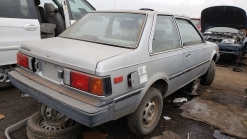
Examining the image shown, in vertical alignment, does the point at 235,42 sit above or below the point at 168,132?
above

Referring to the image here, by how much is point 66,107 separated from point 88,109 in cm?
24

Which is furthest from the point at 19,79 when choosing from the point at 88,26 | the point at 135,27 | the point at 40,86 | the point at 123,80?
the point at 135,27

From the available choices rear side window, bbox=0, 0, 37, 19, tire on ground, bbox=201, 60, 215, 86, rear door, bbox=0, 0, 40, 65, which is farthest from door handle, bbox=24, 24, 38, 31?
tire on ground, bbox=201, 60, 215, 86

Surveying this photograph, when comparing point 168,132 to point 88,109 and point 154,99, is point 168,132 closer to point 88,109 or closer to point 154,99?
point 154,99

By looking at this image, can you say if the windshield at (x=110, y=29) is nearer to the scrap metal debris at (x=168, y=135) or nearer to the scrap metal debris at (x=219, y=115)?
the scrap metal debris at (x=168, y=135)

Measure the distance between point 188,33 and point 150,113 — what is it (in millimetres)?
1713

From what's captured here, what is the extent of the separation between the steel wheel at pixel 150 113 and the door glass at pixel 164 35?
2.32ft

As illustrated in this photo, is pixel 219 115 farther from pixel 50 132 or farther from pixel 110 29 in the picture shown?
pixel 50 132

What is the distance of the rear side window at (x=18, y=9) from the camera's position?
11.0ft

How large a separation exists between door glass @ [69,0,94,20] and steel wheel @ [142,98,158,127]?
8.53 ft

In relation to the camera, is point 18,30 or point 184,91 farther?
point 184,91

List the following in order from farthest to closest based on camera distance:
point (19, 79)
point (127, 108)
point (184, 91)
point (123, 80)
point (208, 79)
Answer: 1. point (208, 79)
2. point (184, 91)
3. point (19, 79)
4. point (127, 108)
5. point (123, 80)

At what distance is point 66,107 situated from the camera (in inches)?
75.7

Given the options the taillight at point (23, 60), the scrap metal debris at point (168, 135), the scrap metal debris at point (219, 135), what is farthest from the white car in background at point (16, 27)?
the scrap metal debris at point (219, 135)
